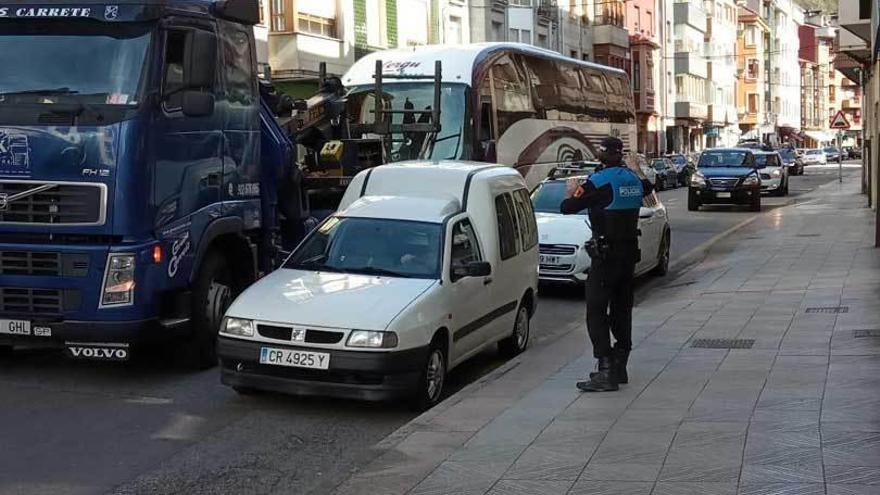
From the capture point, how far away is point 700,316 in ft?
40.5

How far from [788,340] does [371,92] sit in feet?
31.0

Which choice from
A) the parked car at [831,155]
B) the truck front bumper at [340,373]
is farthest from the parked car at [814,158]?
the truck front bumper at [340,373]

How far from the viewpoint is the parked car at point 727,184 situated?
31594 millimetres

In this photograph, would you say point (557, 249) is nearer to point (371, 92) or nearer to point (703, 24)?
point (371, 92)

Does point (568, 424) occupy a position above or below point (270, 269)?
below

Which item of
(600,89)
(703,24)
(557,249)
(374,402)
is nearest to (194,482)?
(374,402)

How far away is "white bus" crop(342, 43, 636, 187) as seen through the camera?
58.4 ft

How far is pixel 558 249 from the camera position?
14.5 metres

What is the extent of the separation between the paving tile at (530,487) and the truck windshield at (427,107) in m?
11.8

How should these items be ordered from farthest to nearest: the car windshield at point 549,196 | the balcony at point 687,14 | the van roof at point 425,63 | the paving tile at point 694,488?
the balcony at point 687,14 < the van roof at point 425,63 < the car windshield at point 549,196 < the paving tile at point 694,488

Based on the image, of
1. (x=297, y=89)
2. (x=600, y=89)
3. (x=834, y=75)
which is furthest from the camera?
(x=834, y=75)

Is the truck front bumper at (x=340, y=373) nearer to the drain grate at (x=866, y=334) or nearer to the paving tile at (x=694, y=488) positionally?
the paving tile at (x=694, y=488)

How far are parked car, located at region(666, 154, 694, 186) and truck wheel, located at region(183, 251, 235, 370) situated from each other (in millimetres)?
44576

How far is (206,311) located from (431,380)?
2.36 m
